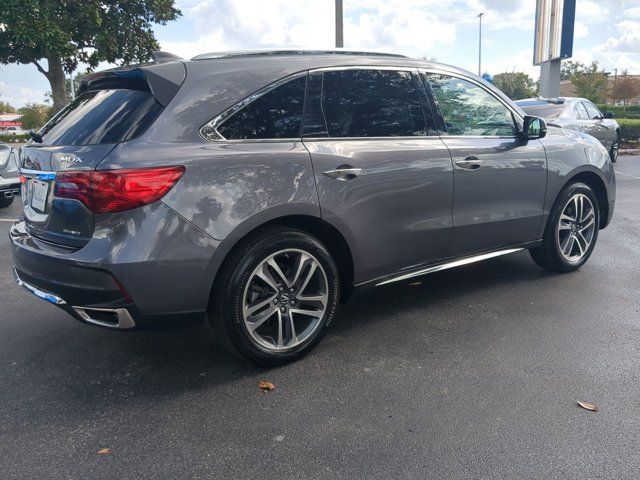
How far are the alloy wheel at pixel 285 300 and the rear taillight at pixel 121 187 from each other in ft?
2.32

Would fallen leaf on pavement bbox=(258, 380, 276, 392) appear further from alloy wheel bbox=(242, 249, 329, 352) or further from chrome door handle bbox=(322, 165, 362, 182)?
chrome door handle bbox=(322, 165, 362, 182)

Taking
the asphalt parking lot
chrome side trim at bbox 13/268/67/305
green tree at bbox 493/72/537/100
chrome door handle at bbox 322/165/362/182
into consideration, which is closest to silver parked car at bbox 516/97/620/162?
the asphalt parking lot

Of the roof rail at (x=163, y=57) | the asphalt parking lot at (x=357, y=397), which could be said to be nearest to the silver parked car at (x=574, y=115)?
the asphalt parking lot at (x=357, y=397)

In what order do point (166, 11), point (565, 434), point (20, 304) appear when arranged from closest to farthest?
1. point (565, 434)
2. point (20, 304)
3. point (166, 11)

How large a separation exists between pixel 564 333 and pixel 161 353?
2661 mm

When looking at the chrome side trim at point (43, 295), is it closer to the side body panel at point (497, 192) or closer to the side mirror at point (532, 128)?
the side body panel at point (497, 192)

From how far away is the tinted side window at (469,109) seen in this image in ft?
13.6

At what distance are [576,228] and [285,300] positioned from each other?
3.11 meters

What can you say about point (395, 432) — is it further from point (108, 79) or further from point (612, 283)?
point (612, 283)

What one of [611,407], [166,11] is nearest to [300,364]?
[611,407]

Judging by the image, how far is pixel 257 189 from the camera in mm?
3104

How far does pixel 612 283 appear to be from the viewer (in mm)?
4879

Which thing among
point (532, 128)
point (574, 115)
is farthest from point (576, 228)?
point (574, 115)

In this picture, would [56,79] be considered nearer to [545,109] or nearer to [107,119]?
[545,109]
